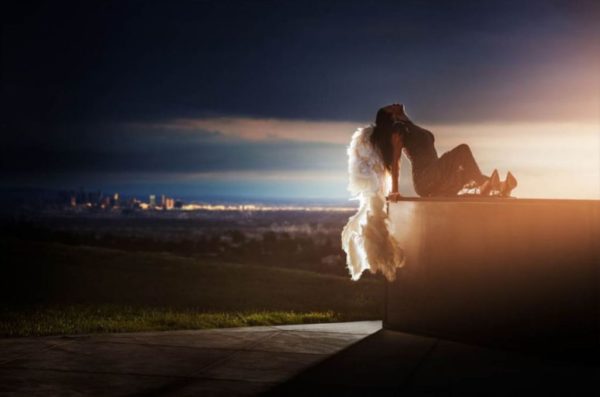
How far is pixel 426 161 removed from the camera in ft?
32.0

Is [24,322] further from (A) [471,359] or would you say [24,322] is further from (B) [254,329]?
(A) [471,359]

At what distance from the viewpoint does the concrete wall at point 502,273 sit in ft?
25.6

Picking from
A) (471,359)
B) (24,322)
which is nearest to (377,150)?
(471,359)

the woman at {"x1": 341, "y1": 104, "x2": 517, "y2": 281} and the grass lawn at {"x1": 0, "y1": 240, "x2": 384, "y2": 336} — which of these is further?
the grass lawn at {"x1": 0, "y1": 240, "x2": 384, "y2": 336}

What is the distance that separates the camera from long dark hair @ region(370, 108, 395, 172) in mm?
9711

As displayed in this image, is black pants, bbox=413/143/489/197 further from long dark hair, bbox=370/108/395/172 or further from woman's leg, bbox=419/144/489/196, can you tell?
long dark hair, bbox=370/108/395/172

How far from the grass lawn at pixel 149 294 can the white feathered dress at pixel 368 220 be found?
2.14m

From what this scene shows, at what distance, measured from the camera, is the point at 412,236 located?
9.31m

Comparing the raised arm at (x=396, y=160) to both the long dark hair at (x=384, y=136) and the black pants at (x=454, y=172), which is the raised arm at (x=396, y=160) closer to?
the long dark hair at (x=384, y=136)

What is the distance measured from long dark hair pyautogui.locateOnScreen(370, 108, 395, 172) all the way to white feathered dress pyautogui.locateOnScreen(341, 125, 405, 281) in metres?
0.06

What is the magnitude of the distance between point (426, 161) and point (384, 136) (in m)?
0.60

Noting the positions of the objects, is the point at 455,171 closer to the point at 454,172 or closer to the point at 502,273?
the point at 454,172

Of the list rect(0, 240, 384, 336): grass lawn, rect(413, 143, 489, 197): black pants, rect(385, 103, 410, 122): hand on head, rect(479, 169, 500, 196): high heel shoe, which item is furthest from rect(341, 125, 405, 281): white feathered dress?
rect(0, 240, 384, 336): grass lawn

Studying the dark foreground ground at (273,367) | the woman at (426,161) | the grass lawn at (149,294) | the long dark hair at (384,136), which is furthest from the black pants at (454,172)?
the grass lawn at (149,294)
